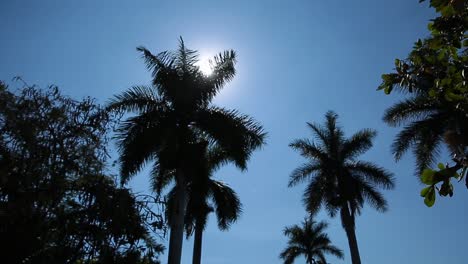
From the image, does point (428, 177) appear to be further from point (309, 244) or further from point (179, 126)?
point (309, 244)

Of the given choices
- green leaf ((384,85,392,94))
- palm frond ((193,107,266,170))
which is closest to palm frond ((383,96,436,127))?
palm frond ((193,107,266,170))

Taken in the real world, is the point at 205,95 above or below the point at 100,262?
above

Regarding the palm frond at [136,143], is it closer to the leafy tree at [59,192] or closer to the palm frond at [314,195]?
the leafy tree at [59,192]

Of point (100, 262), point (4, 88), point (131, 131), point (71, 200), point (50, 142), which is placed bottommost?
point (100, 262)

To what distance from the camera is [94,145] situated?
11398mm

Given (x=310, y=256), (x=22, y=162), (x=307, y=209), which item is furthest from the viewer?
(x=310, y=256)

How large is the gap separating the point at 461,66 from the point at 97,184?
31.7 feet

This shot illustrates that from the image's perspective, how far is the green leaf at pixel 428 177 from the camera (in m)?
2.12

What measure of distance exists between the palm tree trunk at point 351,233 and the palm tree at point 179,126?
1085cm

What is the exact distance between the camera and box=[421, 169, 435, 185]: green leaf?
2.12 metres

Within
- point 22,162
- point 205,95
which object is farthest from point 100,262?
point 205,95

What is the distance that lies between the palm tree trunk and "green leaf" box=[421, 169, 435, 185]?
2221cm

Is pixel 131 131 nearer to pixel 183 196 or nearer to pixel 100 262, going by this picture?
pixel 183 196

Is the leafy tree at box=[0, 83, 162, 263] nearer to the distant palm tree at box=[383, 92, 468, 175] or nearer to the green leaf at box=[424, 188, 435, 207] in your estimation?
the green leaf at box=[424, 188, 435, 207]
